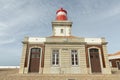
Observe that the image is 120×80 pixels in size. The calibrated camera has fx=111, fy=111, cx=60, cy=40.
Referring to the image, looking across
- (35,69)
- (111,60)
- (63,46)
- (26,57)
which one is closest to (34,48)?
(26,57)

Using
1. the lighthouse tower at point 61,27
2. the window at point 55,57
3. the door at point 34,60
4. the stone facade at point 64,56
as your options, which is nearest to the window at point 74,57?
the stone facade at point 64,56

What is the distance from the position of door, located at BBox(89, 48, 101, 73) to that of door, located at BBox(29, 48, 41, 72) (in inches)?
301

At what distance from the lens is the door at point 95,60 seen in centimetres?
1573

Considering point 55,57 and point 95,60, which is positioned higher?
point 55,57

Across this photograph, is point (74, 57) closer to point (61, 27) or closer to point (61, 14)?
point (61, 27)

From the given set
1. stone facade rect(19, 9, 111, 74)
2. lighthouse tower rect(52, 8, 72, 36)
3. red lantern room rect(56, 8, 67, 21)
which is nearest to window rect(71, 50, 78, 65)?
stone facade rect(19, 9, 111, 74)

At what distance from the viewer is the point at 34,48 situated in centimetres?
1617

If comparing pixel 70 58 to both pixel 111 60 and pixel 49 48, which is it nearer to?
pixel 49 48

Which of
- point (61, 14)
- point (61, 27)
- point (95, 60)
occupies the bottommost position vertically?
point (95, 60)

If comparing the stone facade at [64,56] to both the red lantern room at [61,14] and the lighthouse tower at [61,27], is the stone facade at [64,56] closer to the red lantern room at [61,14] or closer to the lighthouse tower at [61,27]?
the lighthouse tower at [61,27]

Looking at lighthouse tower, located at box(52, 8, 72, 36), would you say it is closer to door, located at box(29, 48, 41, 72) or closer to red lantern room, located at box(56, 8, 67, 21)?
red lantern room, located at box(56, 8, 67, 21)

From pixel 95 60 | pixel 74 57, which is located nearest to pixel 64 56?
pixel 74 57

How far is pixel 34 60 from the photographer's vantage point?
51.5 feet

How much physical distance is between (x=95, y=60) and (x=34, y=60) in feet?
28.7
